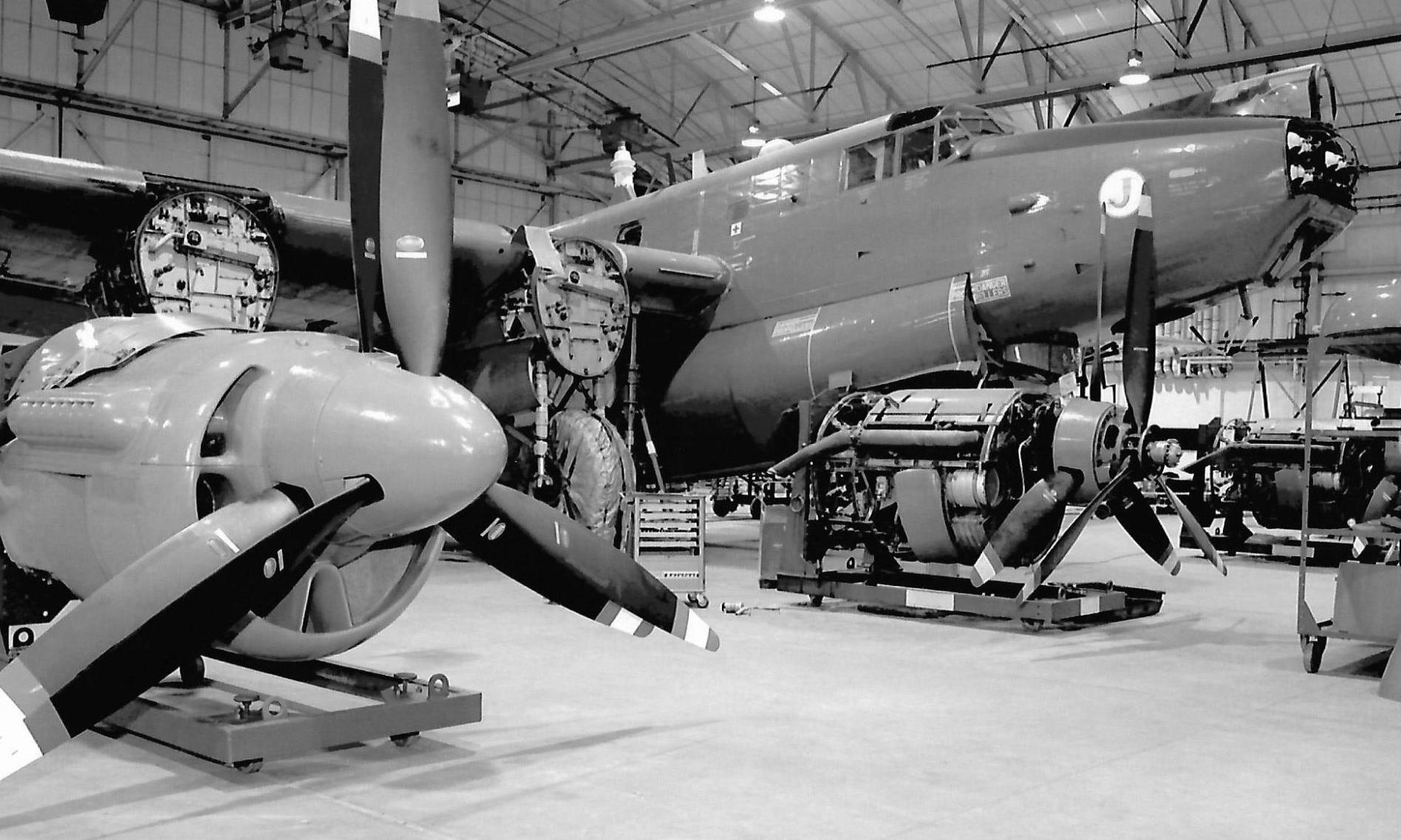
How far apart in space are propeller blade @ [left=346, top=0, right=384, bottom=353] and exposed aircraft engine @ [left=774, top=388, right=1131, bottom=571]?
4.83 meters

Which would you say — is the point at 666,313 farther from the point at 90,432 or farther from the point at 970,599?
the point at 90,432

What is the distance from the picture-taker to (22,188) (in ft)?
29.0

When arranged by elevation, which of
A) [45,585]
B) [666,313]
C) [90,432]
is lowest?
[45,585]

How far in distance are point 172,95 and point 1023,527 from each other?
2126 cm

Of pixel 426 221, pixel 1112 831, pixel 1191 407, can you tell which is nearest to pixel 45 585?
pixel 426 221

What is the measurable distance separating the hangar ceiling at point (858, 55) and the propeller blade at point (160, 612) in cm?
1706

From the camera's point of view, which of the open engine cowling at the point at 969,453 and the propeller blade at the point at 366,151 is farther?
the open engine cowling at the point at 969,453

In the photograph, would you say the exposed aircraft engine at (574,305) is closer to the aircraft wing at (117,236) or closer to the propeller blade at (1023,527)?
the aircraft wing at (117,236)

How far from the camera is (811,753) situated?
16.0ft

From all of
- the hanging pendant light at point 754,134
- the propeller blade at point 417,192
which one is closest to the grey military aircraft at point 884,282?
the propeller blade at point 417,192

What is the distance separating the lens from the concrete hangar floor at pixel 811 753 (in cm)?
394

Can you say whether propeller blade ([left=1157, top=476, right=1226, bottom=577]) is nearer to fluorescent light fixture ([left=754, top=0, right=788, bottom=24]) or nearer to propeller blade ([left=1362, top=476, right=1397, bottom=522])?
propeller blade ([left=1362, top=476, right=1397, bottom=522])

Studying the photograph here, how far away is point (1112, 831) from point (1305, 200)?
250 inches

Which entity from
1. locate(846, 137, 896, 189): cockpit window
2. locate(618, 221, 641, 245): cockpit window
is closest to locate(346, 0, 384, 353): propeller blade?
locate(846, 137, 896, 189): cockpit window
